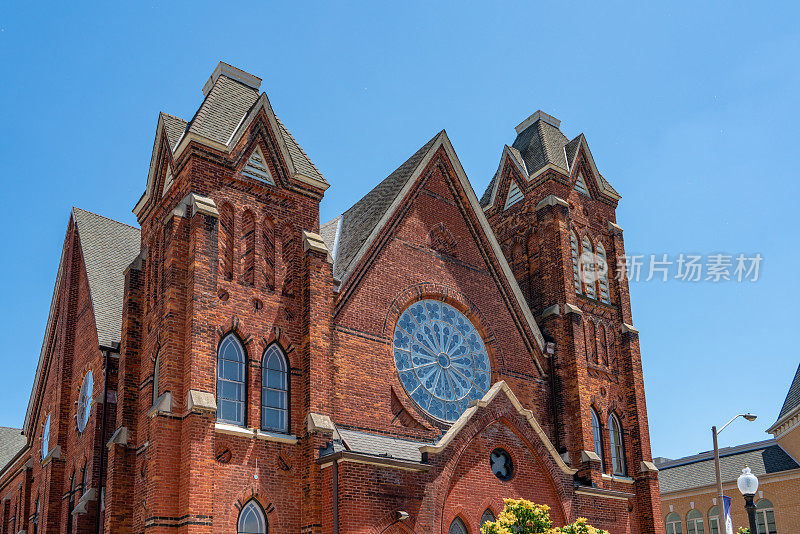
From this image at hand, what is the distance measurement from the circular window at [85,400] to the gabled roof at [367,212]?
28.0ft

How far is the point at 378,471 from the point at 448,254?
9.27 metres

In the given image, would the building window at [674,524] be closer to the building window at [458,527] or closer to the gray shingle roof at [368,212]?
the gray shingle roof at [368,212]

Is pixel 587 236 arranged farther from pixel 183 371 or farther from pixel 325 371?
pixel 183 371

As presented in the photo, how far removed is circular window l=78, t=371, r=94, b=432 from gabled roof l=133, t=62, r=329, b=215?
5.78 metres

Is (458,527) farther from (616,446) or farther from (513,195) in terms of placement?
(513,195)

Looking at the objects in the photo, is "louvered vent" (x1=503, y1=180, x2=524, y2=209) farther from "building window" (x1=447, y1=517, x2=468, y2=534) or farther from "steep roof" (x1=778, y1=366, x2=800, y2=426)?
"steep roof" (x1=778, y1=366, x2=800, y2=426)

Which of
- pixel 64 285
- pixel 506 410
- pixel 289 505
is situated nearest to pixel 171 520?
pixel 289 505

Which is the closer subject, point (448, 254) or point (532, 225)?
point (448, 254)

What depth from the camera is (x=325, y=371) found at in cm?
2041

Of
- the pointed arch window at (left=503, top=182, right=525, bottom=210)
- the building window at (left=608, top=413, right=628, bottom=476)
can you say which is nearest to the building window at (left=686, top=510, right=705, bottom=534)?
the building window at (left=608, top=413, right=628, bottom=476)

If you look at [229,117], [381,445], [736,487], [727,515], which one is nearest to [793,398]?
[736,487]

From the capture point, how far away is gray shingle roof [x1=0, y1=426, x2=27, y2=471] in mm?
43188

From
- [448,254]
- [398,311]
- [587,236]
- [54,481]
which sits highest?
[587,236]

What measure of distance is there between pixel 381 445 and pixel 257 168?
8.08 meters
